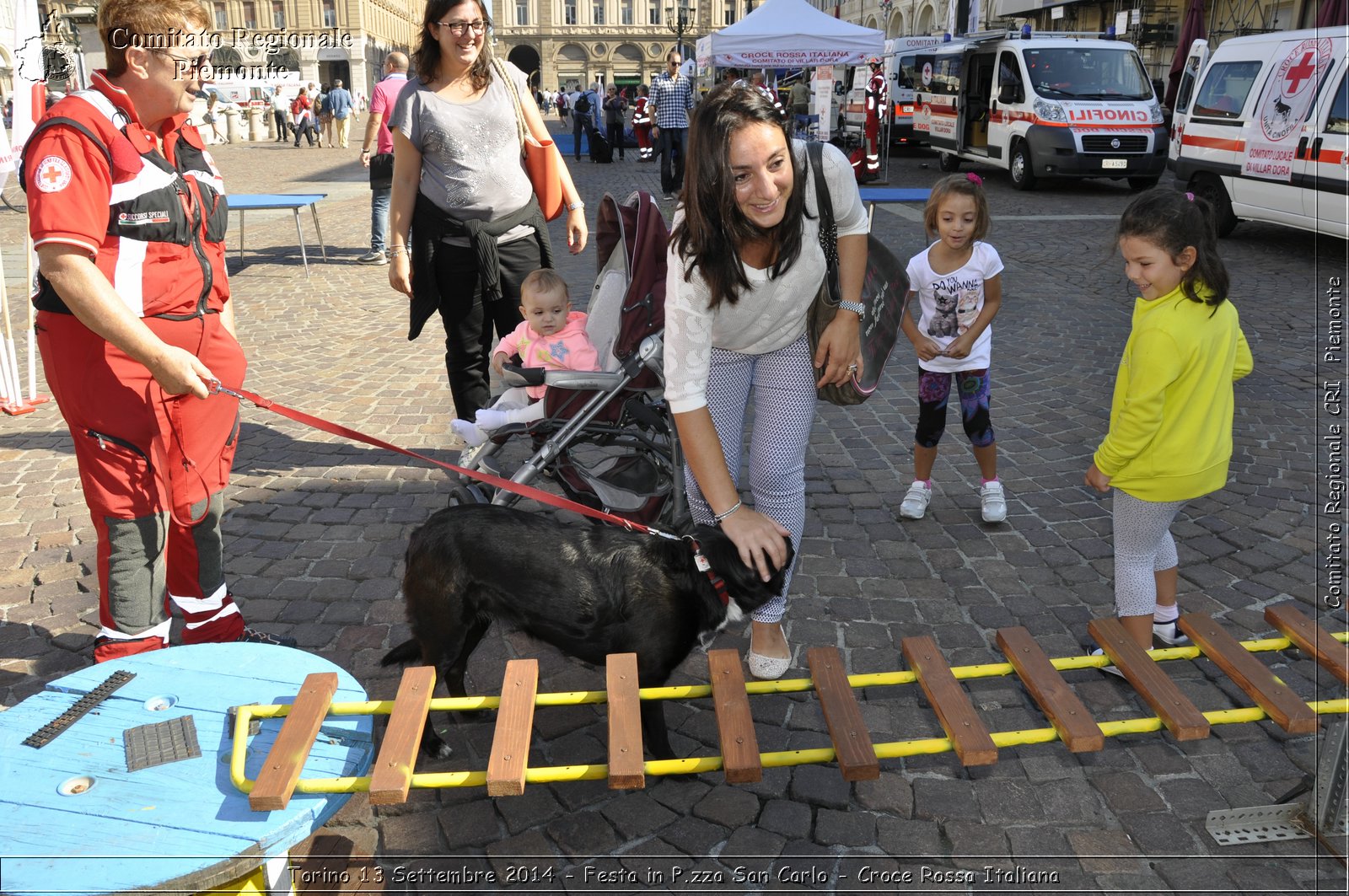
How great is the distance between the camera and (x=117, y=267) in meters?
2.72

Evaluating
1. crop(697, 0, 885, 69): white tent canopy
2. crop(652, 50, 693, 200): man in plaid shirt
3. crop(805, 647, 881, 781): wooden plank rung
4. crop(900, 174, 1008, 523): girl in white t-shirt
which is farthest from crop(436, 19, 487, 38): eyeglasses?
crop(697, 0, 885, 69): white tent canopy

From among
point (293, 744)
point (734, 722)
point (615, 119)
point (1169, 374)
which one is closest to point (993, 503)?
point (1169, 374)

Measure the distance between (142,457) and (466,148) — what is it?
2.03 meters

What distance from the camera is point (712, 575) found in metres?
2.66

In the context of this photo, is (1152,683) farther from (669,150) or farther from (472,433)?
(669,150)

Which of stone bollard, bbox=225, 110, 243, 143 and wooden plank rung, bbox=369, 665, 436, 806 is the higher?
stone bollard, bbox=225, 110, 243, 143

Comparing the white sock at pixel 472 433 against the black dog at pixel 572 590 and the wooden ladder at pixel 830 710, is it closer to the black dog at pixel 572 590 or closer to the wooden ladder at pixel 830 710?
the black dog at pixel 572 590

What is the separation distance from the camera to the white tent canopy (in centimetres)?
1625

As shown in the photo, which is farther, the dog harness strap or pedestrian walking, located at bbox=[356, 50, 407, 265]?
pedestrian walking, located at bbox=[356, 50, 407, 265]

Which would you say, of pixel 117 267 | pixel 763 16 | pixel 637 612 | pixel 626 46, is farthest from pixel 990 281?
pixel 626 46

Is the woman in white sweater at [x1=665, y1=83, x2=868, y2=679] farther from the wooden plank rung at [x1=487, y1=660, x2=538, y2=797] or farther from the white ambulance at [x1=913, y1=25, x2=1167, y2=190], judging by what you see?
the white ambulance at [x1=913, y1=25, x2=1167, y2=190]

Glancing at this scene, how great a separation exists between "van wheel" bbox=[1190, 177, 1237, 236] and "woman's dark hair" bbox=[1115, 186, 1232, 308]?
1024cm

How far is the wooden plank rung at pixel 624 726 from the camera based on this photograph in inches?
88.5

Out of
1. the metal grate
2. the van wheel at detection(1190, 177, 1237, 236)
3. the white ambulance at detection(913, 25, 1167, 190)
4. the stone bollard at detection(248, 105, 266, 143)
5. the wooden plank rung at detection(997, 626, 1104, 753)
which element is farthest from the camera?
the stone bollard at detection(248, 105, 266, 143)
